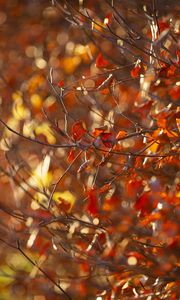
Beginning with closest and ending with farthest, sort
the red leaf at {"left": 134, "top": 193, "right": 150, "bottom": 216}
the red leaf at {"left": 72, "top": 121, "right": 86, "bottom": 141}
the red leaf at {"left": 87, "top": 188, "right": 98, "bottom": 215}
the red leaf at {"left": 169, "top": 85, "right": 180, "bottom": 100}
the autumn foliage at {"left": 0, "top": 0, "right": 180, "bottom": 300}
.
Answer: the autumn foliage at {"left": 0, "top": 0, "right": 180, "bottom": 300} → the red leaf at {"left": 134, "top": 193, "right": 150, "bottom": 216} → the red leaf at {"left": 169, "top": 85, "right": 180, "bottom": 100} → the red leaf at {"left": 87, "top": 188, "right": 98, "bottom": 215} → the red leaf at {"left": 72, "top": 121, "right": 86, "bottom": 141}

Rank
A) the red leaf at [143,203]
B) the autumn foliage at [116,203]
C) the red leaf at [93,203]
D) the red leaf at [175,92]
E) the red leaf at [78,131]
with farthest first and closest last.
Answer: the red leaf at [78,131] → the red leaf at [93,203] → the red leaf at [175,92] → the red leaf at [143,203] → the autumn foliage at [116,203]

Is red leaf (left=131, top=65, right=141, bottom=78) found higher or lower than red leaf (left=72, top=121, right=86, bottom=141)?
higher

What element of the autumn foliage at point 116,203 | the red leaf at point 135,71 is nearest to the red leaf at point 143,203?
the autumn foliage at point 116,203

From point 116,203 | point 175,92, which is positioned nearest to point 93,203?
point 116,203

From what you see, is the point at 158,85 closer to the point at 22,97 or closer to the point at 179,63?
the point at 179,63

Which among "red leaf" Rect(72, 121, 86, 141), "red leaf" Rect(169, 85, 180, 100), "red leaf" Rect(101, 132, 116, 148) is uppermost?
"red leaf" Rect(169, 85, 180, 100)

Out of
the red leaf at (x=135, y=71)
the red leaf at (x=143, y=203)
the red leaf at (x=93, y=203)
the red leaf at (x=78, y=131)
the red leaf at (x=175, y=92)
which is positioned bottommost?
the red leaf at (x=143, y=203)

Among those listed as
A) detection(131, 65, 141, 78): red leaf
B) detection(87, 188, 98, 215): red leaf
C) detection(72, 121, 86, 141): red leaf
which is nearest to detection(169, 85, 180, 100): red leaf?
detection(131, 65, 141, 78): red leaf

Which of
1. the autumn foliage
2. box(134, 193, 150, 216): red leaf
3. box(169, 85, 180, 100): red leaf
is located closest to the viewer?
the autumn foliage

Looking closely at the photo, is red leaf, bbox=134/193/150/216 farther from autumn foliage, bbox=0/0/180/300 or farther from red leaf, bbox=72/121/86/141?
red leaf, bbox=72/121/86/141

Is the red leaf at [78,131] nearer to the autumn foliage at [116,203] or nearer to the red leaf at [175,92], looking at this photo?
the autumn foliage at [116,203]

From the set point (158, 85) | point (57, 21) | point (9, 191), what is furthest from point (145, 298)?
point (57, 21)

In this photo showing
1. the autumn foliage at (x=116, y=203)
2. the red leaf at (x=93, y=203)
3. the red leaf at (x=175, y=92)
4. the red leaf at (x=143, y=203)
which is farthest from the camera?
the red leaf at (x=93, y=203)

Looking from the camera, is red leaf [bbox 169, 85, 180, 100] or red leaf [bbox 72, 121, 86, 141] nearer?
red leaf [bbox 169, 85, 180, 100]
